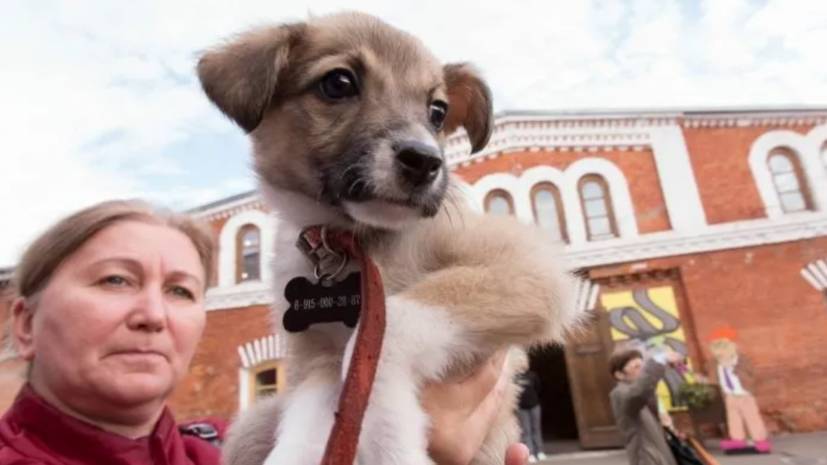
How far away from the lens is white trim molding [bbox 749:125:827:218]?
13477mm

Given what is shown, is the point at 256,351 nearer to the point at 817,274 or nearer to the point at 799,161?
the point at 817,274

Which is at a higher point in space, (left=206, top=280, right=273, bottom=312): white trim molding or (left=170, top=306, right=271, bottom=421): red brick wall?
(left=206, top=280, right=273, bottom=312): white trim molding

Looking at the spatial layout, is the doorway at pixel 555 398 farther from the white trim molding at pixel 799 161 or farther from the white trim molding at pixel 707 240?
the white trim molding at pixel 799 161

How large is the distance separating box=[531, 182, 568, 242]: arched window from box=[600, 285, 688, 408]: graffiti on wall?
2056 millimetres

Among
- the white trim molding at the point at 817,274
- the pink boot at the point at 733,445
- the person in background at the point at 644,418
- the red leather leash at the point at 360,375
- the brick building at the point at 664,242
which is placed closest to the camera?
the red leather leash at the point at 360,375

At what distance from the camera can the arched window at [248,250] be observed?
51.5 feet

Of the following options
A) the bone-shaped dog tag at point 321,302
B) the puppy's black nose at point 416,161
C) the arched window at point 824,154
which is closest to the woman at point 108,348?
the bone-shaped dog tag at point 321,302

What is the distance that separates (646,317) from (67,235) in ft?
43.1

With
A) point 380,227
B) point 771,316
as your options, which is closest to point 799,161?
point 771,316

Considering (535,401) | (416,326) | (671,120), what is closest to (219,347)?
(535,401)

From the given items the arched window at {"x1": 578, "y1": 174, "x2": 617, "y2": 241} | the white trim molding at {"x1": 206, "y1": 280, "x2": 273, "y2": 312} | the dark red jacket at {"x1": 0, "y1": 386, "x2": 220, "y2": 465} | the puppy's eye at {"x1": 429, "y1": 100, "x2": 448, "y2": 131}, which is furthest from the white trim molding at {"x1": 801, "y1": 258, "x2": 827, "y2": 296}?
the dark red jacket at {"x1": 0, "y1": 386, "x2": 220, "y2": 465}

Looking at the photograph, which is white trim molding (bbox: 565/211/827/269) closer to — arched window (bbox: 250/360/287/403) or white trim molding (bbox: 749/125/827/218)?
white trim molding (bbox: 749/125/827/218)

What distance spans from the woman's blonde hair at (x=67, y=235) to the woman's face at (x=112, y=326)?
0.03 metres

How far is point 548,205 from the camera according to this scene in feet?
47.3
